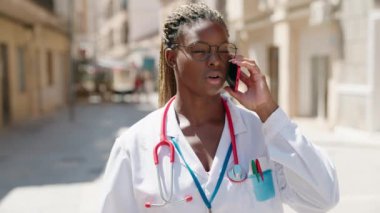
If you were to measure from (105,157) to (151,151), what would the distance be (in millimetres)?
8121

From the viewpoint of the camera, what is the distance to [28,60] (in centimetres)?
1773

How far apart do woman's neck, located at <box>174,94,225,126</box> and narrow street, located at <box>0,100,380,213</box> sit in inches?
148

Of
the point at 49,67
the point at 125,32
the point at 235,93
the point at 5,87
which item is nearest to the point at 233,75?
the point at 235,93

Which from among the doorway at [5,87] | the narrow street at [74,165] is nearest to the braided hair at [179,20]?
the narrow street at [74,165]

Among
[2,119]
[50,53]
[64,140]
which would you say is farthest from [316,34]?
[50,53]

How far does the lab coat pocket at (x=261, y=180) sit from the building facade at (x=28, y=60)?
1186 centimetres

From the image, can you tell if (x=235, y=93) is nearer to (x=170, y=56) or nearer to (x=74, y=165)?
(x=170, y=56)

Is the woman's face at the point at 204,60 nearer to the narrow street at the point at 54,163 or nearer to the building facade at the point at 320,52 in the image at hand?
the narrow street at the point at 54,163

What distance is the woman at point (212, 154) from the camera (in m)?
1.58

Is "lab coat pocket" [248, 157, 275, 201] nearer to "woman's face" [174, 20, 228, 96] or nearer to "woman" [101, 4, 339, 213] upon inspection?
"woman" [101, 4, 339, 213]

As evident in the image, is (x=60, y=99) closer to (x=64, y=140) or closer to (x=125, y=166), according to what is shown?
(x=64, y=140)

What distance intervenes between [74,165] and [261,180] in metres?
7.50

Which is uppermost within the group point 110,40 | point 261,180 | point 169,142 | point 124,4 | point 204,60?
point 124,4

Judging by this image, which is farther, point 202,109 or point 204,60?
point 202,109
